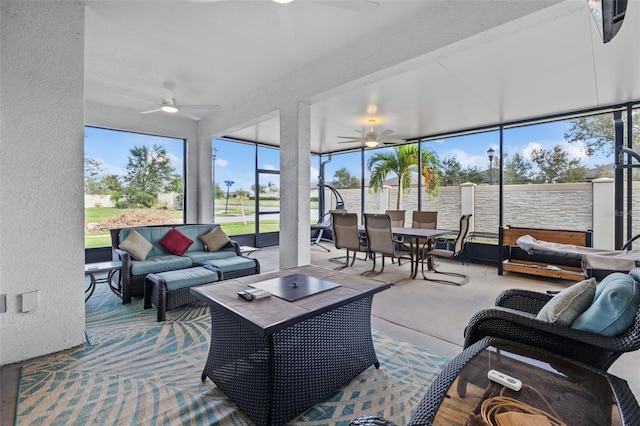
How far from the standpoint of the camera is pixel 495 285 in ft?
14.8

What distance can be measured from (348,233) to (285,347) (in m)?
3.74

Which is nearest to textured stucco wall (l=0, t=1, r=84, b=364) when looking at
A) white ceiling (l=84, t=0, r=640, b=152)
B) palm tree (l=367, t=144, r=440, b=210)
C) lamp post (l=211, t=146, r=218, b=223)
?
white ceiling (l=84, t=0, r=640, b=152)

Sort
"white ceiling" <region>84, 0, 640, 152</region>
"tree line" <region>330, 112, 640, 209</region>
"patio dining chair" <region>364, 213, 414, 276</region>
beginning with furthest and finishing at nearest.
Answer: "tree line" <region>330, 112, 640, 209</region> → "patio dining chair" <region>364, 213, 414, 276</region> → "white ceiling" <region>84, 0, 640, 152</region>

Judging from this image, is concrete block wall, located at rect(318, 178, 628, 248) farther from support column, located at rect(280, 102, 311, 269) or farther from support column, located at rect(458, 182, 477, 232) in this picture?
support column, located at rect(280, 102, 311, 269)

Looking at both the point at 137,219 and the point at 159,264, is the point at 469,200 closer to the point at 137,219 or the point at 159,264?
the point at 159,264

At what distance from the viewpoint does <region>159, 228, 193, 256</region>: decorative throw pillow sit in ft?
14.3

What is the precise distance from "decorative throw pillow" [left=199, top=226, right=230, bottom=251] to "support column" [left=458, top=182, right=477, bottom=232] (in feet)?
16.8

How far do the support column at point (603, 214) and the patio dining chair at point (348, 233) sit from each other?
393 centimetres

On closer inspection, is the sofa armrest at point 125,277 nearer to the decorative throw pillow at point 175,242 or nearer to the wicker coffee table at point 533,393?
the decorative throw pillow at point 175,242

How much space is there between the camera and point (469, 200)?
21.1ft

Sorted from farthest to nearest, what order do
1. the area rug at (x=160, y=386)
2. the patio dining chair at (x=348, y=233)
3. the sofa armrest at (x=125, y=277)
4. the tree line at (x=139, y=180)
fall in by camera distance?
the tree line at (x=139, y=180)
the patio dining chair at (x=348, y=233)
the sofa armrest at (x=125, y=277)
the area rug at (x=160, y=386)

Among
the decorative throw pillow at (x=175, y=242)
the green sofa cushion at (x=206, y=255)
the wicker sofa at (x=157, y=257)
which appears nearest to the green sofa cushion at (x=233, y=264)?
the wicker sofa at (x=157, y=257)

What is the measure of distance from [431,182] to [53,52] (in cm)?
677

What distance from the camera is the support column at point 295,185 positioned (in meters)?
3.75
